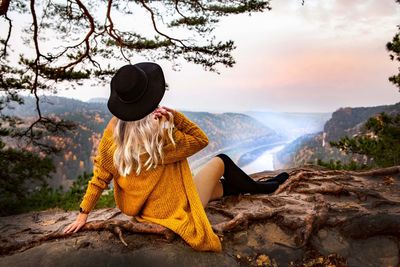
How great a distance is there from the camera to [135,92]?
2432 millimetres

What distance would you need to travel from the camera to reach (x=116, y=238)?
3029mm

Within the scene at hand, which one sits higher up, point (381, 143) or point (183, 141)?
point (183, 141)

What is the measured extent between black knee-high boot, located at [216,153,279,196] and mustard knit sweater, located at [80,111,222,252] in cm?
85

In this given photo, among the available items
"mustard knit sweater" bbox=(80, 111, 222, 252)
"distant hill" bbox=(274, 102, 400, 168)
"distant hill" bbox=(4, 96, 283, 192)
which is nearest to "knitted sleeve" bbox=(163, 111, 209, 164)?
"mustard knit sweater" bbox=(80, 111, 222, 252)

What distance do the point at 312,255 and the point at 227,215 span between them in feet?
2.70

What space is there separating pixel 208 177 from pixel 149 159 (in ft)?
3.13

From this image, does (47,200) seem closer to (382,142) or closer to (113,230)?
(113,230)

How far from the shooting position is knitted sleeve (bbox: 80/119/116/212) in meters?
2.76

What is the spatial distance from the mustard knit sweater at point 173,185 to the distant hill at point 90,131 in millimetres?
5891

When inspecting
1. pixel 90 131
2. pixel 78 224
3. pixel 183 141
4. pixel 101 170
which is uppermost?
pixel 183 141

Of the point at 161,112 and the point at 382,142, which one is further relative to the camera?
the point at 382,142

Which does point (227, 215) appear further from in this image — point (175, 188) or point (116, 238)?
point (116, 238)

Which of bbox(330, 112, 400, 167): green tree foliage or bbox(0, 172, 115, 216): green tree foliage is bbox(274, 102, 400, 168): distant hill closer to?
bbox(330, 112, 400, 167): green tree foliage

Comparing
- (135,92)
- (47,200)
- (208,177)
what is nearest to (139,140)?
(135,92)
